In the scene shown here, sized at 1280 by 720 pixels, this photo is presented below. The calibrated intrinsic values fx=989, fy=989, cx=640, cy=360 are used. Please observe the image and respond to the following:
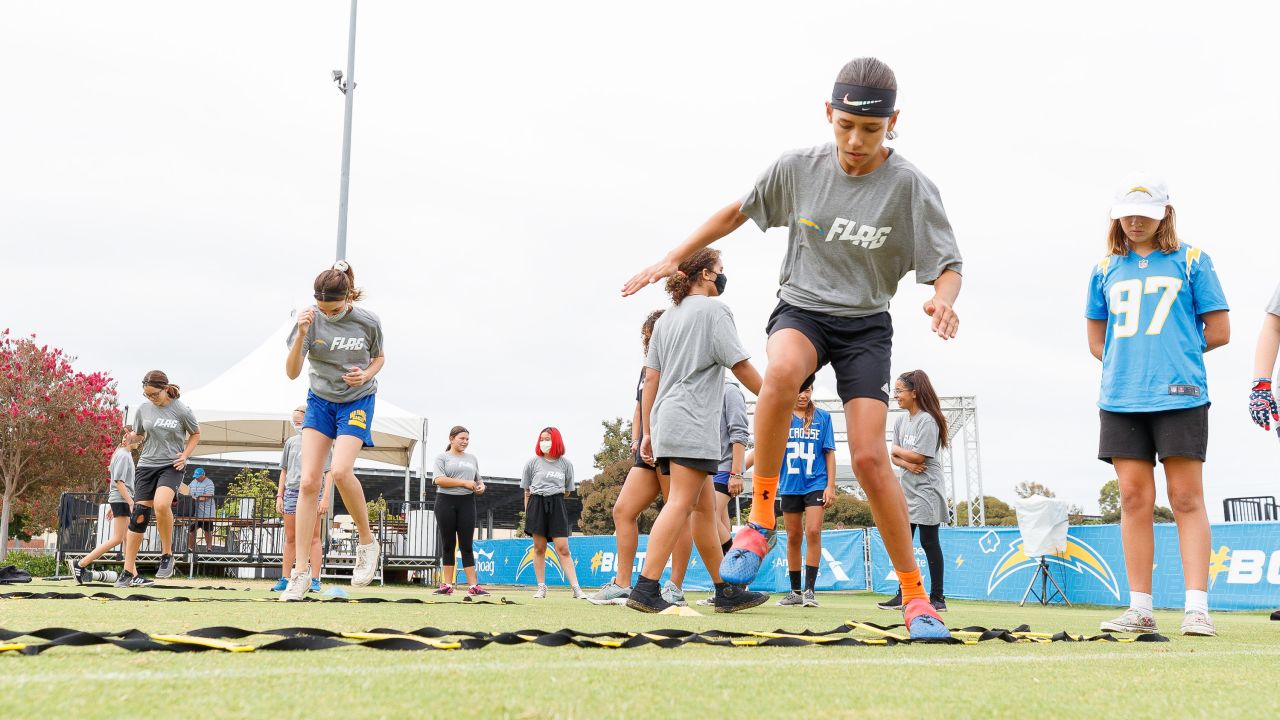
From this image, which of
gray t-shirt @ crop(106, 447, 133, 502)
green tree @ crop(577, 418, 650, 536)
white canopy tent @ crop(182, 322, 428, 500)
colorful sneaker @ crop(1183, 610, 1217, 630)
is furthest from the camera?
green tree @ crop(577, 418, 650, 536)

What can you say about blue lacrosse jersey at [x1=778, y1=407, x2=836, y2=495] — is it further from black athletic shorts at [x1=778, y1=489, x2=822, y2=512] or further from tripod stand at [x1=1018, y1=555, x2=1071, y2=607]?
tripod stand at [x1=1018, y1=555, x2=1071, y2=607]

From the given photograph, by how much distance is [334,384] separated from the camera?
623 centimetres

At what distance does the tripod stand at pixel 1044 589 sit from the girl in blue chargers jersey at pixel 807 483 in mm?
4035

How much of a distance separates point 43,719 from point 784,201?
2990 millimetres

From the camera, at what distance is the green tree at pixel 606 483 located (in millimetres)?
33188

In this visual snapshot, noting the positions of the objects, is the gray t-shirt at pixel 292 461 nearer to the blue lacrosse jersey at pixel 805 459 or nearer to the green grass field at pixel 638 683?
the blue lacrosse jersey at pixel 805 459

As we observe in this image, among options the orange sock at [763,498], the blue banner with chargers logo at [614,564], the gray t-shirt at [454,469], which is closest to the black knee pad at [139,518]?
the gray t-shirt at [454,469]

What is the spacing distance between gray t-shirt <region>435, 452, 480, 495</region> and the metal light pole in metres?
6.21

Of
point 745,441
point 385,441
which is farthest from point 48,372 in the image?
point 745,441

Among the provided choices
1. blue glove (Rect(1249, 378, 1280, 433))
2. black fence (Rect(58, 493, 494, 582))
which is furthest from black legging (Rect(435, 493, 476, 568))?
blue glove (Rect(1249, 378, 1280, 433))

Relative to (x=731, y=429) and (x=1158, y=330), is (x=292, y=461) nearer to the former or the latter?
(x=731, y=429)

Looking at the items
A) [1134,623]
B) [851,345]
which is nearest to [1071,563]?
[1134,623]

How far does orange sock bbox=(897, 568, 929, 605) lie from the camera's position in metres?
3.62

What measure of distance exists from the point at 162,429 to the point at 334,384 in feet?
15.3
